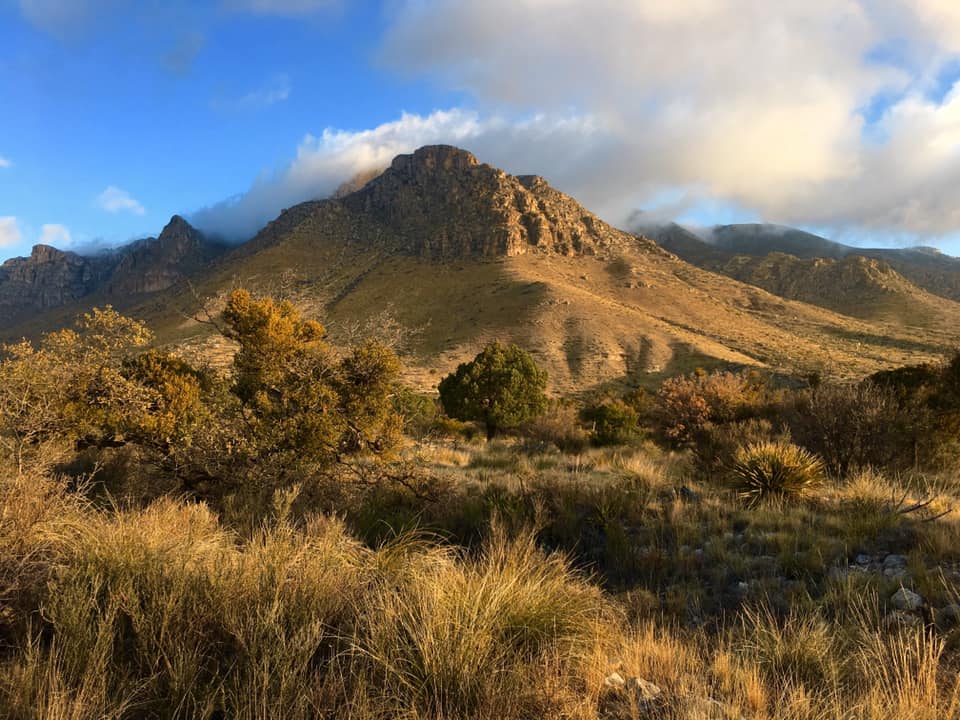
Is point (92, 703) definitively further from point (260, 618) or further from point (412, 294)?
point (412, 294)

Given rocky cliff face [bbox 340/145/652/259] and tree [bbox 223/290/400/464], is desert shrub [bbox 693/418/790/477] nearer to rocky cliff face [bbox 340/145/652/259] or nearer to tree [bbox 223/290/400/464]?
tree [bbox 223/290/400/464]

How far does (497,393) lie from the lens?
2386 centimetres

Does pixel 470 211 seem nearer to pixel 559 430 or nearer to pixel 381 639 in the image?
pixel 559 430

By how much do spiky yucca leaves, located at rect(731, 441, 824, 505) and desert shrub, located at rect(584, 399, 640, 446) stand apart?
9.72 metres

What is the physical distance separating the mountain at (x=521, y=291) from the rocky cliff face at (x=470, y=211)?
443 millimetres

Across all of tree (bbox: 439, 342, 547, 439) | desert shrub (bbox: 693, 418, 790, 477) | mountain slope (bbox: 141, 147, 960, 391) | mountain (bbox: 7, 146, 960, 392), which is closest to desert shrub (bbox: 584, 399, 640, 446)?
tree (bbox: 439, 342, 547, 439)

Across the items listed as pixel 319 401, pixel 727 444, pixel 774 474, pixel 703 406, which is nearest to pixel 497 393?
pixel 703 406

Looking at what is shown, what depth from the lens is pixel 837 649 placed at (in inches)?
132

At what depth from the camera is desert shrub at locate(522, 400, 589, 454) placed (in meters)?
18.4

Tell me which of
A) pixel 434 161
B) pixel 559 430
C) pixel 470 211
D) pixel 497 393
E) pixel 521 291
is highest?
pixel 434 161

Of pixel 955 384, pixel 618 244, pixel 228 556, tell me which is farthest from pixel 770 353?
pixel 228 556

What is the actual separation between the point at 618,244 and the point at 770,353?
208 ft

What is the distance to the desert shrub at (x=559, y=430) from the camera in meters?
18.4

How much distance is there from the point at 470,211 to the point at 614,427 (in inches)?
4262
